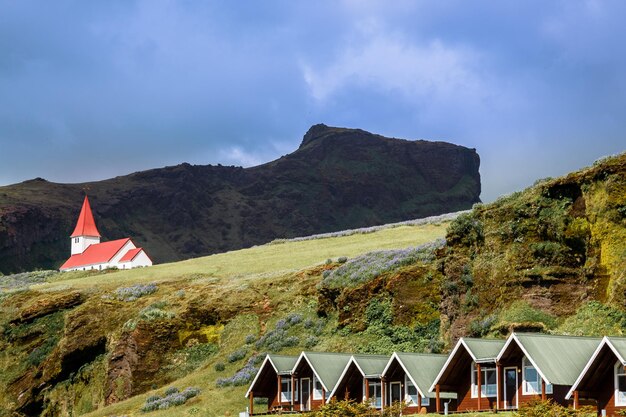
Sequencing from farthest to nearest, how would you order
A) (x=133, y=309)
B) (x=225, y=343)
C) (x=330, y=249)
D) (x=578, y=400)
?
(x=330, y=249) → (x=133, y=309) → (x=225, y=343) → (x=578, y=400)

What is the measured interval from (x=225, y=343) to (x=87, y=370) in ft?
44.5

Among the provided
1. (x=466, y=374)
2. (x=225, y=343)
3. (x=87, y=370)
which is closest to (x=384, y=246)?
(x=225, y=343)

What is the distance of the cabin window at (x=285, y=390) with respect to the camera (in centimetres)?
5956

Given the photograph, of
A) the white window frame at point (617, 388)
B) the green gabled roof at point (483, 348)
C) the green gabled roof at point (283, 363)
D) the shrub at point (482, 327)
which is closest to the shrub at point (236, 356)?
the green gabled roof at point (283, 363)

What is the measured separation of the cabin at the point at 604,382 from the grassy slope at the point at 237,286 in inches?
1069

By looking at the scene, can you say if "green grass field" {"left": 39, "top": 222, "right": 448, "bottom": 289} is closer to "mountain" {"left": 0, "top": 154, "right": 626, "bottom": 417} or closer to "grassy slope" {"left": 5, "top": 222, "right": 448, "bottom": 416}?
"grassy slope" {"left": 5, "top": 222, "right": 448, "bottom": 416}

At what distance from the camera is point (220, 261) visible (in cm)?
10962

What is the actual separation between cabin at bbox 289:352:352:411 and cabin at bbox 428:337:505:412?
26.1ft

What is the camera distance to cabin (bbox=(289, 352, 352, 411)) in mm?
55844

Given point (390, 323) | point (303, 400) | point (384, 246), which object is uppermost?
point (384, 246)

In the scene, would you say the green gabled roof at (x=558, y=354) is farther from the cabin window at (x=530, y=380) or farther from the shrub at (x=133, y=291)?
the shrub at (x=133, y=291)

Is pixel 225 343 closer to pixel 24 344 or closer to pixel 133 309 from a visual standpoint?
pixel 133 309

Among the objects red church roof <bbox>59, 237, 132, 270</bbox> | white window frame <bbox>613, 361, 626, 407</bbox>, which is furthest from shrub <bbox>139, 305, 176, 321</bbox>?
red church roof <bbox>59, 237, 132, 270</bbox>

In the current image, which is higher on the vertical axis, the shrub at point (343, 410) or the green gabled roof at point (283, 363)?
the green gabled roof at point (283, 363)
